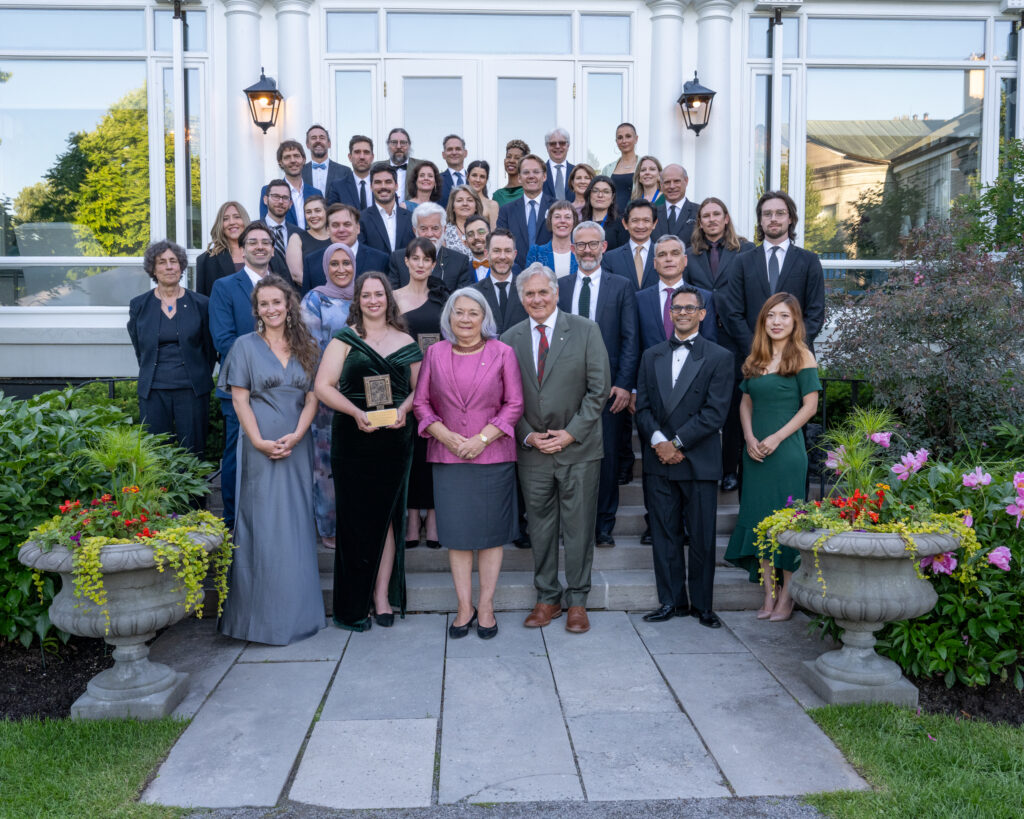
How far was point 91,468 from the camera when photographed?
16.1 feet

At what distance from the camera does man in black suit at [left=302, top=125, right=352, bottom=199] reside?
27.3 feet

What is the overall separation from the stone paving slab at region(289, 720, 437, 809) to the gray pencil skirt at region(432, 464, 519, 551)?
1315 millimetres

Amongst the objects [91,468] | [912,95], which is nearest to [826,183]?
[912,95]

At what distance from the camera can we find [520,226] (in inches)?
293

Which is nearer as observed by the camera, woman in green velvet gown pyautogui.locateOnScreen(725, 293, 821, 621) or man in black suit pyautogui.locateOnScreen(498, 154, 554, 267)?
woman in green velvet gown pyautogui.locateOnScreen(725, 293, 821, 621)

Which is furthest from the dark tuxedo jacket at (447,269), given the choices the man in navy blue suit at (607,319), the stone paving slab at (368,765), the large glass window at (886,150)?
the large glass window at (886,150)

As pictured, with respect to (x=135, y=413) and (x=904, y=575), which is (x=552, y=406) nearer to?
(x=904, y=575)

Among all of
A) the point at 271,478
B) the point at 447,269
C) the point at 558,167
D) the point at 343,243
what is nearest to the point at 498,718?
the point at 271,478

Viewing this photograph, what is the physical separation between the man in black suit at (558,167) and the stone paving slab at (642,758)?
5.14 m

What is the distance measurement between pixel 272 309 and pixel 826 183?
307 inches

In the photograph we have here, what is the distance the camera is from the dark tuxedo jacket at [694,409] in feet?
17.7

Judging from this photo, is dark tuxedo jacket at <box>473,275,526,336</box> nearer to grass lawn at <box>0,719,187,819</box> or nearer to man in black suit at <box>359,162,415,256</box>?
man in black suit at <box>359,162,415,256</box>

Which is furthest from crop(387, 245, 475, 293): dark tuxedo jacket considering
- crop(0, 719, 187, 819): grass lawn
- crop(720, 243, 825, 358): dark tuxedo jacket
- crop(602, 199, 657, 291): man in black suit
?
crop(0, 719, 187, 819): grass lawn

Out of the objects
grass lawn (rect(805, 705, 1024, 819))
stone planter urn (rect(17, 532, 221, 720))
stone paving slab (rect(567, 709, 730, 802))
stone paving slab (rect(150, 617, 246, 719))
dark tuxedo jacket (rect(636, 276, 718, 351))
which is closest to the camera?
grass lawn (rect(805, 705, 1024, 819))
